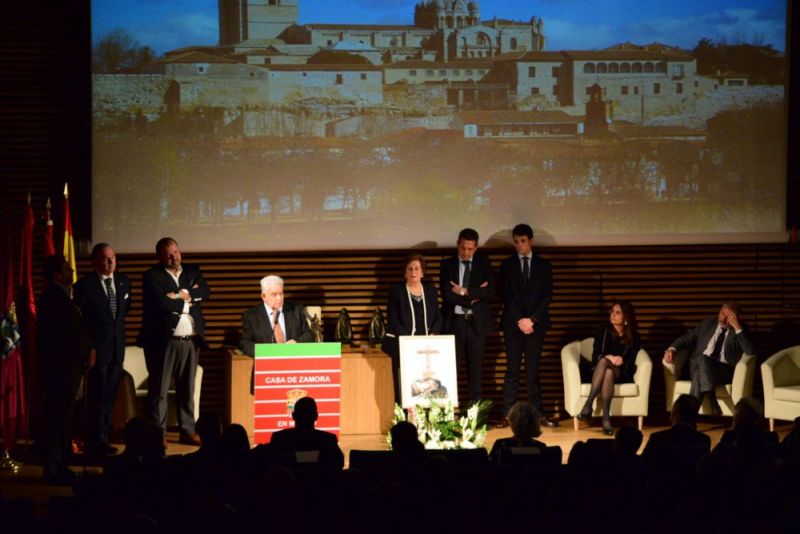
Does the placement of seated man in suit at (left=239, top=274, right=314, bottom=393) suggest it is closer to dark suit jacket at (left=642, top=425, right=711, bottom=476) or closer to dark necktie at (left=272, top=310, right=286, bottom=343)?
dark necktie at (left=272, top=310, right=286, bottom=343)

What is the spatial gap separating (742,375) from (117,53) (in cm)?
558

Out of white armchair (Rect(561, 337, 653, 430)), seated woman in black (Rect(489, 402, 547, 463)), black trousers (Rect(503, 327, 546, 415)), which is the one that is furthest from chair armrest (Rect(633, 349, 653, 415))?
seated woman in black (Rect(489, 402, 547, 463))

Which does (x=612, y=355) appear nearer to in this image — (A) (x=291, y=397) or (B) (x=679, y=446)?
(A) (x=291, y=397)

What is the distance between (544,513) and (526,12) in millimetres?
6345

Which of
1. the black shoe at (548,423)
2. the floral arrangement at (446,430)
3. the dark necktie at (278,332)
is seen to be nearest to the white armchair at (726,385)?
the black shoe at (548,423)

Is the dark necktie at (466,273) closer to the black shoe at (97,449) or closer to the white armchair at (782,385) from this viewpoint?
the white armchair at (782,385)

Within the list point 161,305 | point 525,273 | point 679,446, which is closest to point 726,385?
point 525,273

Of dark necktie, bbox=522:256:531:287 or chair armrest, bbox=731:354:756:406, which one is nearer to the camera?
chair armrest, bbox=731:354:756:406

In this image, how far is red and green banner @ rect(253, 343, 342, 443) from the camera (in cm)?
784

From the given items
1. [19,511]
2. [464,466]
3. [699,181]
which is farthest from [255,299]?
[19,511]

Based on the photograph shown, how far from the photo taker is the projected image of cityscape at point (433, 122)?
912 cm

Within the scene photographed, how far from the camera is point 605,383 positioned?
28.6 ft

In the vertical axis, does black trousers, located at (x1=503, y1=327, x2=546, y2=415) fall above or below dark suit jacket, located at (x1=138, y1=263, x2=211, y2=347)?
below

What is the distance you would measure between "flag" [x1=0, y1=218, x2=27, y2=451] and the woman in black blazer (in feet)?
8.85
